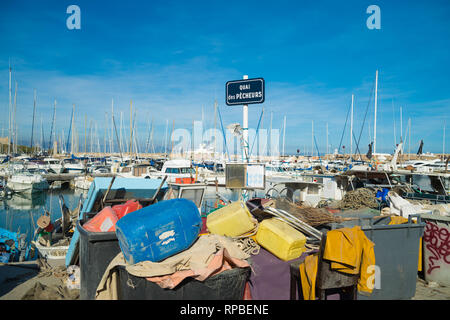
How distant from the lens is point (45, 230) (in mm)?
10594

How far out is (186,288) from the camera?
137 inches

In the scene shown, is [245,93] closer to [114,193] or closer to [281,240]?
[114,193]

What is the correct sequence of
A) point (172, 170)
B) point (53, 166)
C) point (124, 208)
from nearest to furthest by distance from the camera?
point (124, 208) → point (172, 170) → point (53, 166)

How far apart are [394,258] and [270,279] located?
1.95 meters

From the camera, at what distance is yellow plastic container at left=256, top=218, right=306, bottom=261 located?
4.29 metres

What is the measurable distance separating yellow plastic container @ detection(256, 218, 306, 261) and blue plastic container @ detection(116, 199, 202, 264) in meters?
1.15

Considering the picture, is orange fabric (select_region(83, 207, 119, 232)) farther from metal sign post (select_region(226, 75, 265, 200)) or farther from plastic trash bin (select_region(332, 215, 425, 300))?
metal sign post (select_region(226, 75, 265, 200))

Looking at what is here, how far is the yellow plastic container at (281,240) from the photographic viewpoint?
429 centimetres

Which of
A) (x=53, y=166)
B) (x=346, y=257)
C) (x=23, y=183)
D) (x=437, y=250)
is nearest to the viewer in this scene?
(x=346, y=257)

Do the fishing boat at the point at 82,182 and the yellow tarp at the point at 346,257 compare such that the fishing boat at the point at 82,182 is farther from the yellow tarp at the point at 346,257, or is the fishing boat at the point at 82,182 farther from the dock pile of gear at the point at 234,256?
the yellow tarp at the point at 346,257

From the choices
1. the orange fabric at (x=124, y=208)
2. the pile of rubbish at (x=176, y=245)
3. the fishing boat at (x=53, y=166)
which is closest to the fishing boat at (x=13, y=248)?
the orange fabric at (x=124, y=208)

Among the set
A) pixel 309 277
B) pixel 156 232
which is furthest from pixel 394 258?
pixel 156 232
